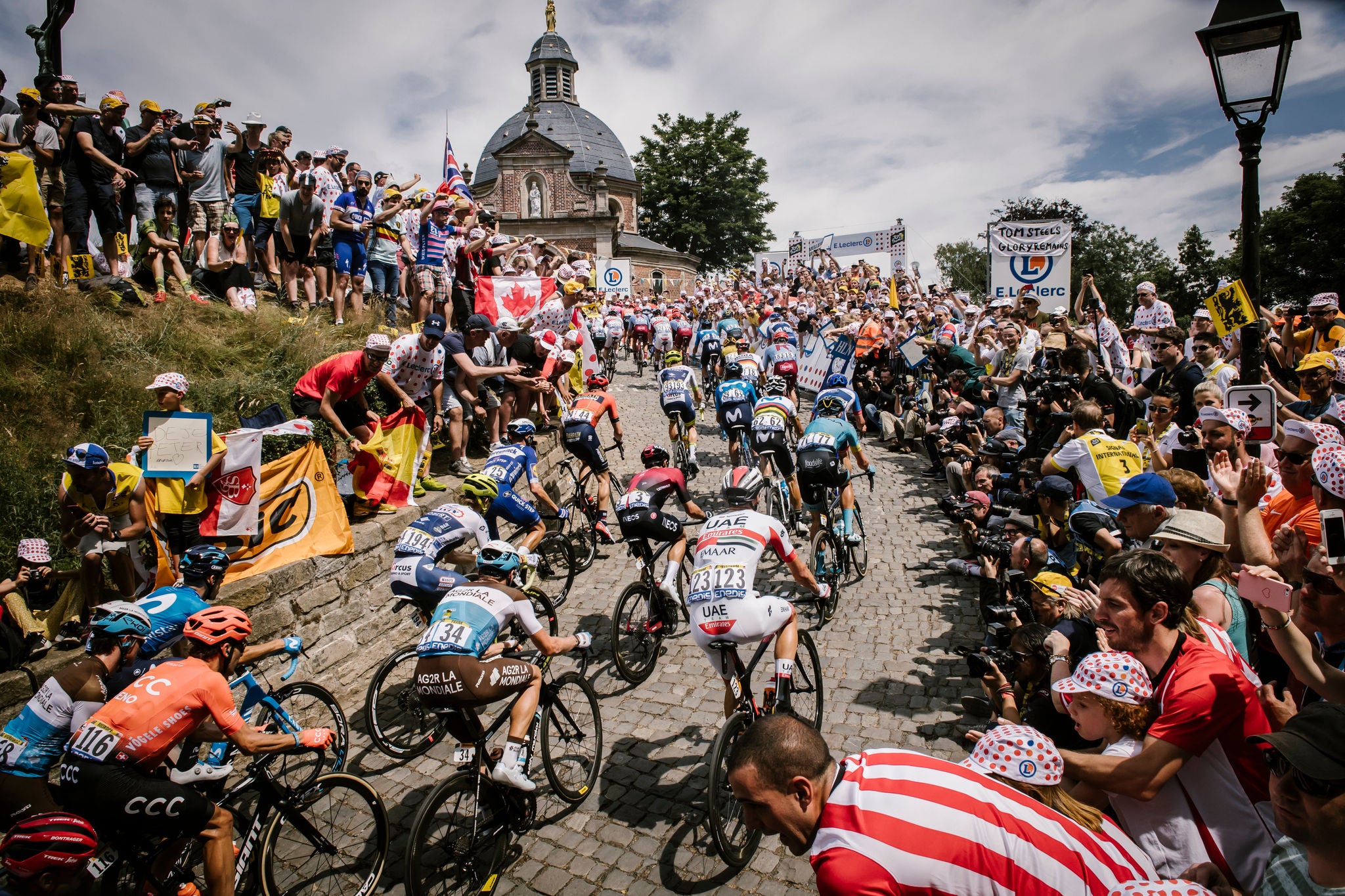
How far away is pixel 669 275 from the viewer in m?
58.8

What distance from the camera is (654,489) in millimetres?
7277

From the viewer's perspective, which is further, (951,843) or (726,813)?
(726,813)

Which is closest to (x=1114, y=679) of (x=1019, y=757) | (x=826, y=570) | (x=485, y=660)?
(x=1019, y=757)

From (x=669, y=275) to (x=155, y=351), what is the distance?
5211 centimetres

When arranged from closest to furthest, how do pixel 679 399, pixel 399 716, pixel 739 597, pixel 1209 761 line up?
1. pixel 1209 761
2. pixel 739 597
3. pixel 399 716
4. pixel 679 399

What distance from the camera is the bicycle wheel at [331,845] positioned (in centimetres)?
439

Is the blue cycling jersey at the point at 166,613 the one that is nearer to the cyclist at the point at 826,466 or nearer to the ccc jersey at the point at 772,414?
the cyclist at the point at 826,466

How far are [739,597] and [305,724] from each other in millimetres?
3914

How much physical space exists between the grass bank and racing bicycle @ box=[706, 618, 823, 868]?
602 cm

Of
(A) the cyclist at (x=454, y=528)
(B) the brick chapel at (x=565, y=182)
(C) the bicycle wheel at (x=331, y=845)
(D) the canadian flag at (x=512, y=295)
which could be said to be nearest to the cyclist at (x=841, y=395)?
(A) the cyclist at (x=454, y=528)

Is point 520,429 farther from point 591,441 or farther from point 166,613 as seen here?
point 166,613

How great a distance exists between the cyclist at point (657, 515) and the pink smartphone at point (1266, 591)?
15.0ft

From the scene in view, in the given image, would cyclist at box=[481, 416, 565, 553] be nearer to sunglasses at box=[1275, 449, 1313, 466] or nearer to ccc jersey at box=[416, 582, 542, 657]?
ccc jersey at box=[416, 582, 542, 657]

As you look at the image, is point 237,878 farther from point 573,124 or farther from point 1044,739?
point 573,124
